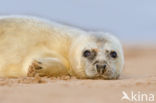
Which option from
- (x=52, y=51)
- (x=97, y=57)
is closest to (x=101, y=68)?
(x=97, y=57)

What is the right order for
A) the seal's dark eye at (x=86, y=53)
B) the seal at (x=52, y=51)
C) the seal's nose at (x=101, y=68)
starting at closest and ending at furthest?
1. the seal's nose at (x=101, y=68)
2. the seal at (x=52, y=51)
3. the seal's dark eye at (x=86, y=53)

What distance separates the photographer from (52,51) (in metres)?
6.45

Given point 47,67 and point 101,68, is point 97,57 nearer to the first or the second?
point 101,68

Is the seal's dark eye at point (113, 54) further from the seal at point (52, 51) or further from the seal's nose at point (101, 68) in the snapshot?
the seal's nose at point (101, 68)

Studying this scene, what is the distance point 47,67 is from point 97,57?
68 cm

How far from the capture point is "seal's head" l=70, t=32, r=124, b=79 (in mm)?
5930

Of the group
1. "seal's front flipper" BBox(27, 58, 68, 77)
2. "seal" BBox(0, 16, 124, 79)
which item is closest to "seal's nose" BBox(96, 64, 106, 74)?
"seal" BBox(0, 16, 124, 79)

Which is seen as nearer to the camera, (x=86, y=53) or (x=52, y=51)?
(x=86, y=53)

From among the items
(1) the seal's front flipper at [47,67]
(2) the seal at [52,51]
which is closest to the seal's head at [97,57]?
(2) the seal at [52,51]

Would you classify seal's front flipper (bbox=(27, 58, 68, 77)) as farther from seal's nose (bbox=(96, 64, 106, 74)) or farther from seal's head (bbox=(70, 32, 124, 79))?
seal's nose (bbox=(96, 64, 106, 74))

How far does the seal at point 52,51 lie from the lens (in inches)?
237

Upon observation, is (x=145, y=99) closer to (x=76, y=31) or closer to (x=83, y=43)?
(x=83, y=43)

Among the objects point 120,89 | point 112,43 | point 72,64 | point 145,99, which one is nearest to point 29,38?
point 72,64

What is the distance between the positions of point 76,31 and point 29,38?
33.9 inches
